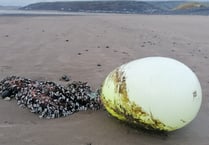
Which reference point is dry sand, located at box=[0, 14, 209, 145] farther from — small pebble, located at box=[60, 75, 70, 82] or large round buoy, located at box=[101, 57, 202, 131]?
large round buoy, located at box=[101, 57, 202, 131]

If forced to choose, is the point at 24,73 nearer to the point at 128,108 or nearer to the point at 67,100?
the point at 67,100

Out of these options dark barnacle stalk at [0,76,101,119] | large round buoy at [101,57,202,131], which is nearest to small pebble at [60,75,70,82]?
dark barnacle stalk at [0,76,101,119]

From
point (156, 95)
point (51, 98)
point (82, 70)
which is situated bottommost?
point (82, 70)

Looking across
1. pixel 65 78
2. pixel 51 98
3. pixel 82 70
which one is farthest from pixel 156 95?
pixel 82 70

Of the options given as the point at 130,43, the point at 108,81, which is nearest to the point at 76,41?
the point at 130,43

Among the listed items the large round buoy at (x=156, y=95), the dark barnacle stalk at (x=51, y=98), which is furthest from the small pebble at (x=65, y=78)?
the large round buoy at (x=156, y=95)

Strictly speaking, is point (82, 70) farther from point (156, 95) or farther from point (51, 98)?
point (156, 95)
